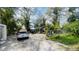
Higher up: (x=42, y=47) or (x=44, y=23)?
(x=44, y=23)

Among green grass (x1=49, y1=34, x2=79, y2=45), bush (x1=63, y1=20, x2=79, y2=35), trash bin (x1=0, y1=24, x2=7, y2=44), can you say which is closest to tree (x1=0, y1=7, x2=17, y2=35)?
trash bin (x1=0, y1=24, x2=7, y2=44)

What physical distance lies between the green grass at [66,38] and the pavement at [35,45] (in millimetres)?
49

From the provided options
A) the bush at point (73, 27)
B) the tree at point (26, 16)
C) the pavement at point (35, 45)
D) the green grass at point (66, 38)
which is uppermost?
the tree at point (26, 16)

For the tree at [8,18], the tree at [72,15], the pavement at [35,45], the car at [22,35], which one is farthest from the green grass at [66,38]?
the tree at [8,18]

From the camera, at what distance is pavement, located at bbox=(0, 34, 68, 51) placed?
6.73 ft

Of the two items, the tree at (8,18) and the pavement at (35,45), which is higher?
the tree at (8,18)

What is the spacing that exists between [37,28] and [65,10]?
41 centimetres

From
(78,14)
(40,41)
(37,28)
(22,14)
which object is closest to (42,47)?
(40,41)

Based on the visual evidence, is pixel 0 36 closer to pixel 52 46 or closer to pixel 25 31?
pixel 25 31

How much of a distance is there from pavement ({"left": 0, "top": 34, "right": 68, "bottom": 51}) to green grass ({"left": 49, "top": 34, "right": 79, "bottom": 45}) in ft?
→ 0.16

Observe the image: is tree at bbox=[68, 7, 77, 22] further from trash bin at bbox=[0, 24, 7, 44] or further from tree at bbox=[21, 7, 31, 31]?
trash bin at bbox=[0, 24, 7, 44]

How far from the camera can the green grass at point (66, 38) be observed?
205 centimetres

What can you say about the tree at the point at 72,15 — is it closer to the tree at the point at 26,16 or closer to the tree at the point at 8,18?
the tree at the point at 26,16
